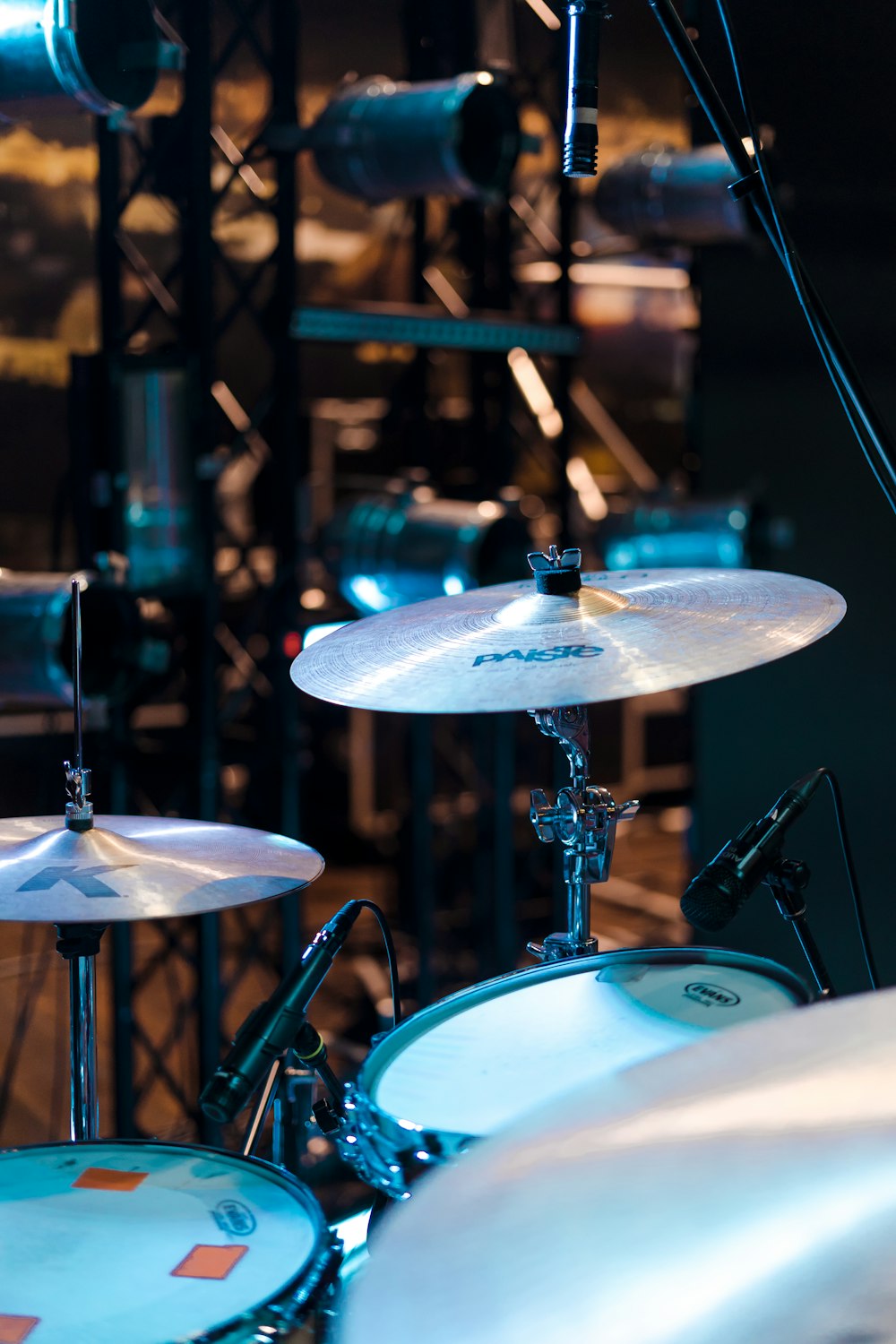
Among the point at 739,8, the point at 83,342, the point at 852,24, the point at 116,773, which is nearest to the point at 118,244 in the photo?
the point at 83,342

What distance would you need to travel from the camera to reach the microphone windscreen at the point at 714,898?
1230 mm

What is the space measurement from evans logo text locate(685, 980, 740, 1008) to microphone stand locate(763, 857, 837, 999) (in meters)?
0.10

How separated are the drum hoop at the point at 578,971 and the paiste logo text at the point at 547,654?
0.30 m

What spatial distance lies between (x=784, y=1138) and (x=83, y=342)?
3898 mm

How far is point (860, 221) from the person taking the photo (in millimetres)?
2992

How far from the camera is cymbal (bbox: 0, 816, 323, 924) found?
1251 millimetres

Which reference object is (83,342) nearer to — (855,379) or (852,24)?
(852,24)

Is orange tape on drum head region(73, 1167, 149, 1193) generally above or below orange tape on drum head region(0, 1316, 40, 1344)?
below

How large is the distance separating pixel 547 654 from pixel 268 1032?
Result: 0.40 m

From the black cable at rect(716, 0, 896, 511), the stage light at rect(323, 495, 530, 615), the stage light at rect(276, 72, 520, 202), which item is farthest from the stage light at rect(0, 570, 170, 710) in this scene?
the black cable at rect(716, 0, 896, 511)

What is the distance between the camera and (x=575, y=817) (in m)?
1.43

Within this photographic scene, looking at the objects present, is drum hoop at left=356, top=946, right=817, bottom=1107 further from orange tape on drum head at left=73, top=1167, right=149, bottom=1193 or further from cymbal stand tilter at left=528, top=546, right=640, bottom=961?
orange tape on drum head at left=73, top=1167, right=149, bottom=1193

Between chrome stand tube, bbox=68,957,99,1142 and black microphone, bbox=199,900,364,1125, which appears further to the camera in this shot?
chrome stand tube, bbox=68,957,99,1142

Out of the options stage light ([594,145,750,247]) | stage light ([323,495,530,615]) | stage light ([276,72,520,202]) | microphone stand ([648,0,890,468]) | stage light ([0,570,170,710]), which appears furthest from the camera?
stage light ([594,145,750,247])
